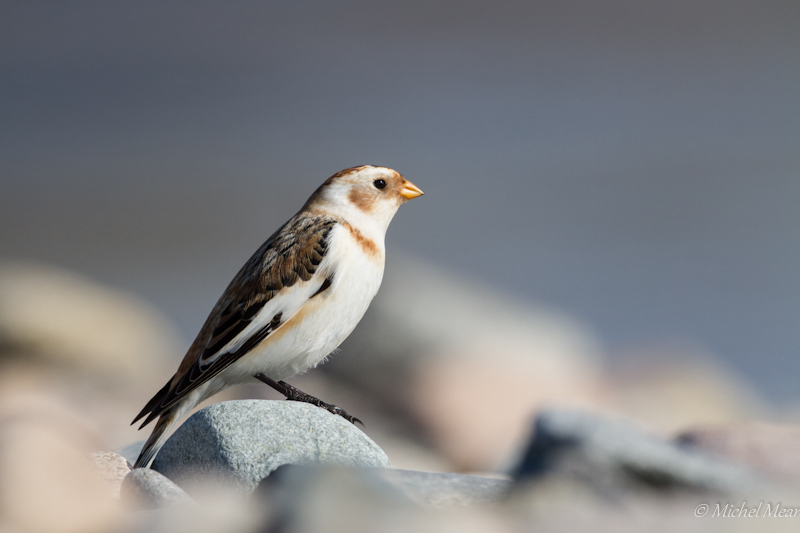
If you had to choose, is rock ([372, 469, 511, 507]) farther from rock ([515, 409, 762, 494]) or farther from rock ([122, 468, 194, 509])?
rock ([122, 468, 194, 509])

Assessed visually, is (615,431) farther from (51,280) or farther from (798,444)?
(51,280)

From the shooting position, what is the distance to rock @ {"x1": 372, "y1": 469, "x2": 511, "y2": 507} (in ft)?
7.55

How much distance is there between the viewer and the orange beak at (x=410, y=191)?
3705mm

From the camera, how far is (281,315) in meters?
3.27

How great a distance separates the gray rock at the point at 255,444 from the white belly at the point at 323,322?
0.17 m

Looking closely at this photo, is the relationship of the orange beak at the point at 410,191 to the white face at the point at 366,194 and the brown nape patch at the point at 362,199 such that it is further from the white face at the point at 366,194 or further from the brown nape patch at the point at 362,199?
the brown nape patch at the point at 362,199

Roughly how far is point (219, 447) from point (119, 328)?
5575mm

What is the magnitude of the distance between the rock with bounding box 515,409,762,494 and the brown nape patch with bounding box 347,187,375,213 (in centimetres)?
155

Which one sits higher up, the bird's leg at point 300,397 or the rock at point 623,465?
the rock at point 623,465

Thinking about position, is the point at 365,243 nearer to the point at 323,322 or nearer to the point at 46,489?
the point at 323,322

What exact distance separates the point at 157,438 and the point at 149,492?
0.49m

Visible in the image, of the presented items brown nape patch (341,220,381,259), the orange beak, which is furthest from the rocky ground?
the orange beak

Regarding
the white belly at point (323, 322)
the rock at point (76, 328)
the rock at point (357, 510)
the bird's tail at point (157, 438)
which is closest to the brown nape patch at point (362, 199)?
the white belly at point (323, 322)

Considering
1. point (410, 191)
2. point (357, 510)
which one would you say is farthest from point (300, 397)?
point (357, 510)
